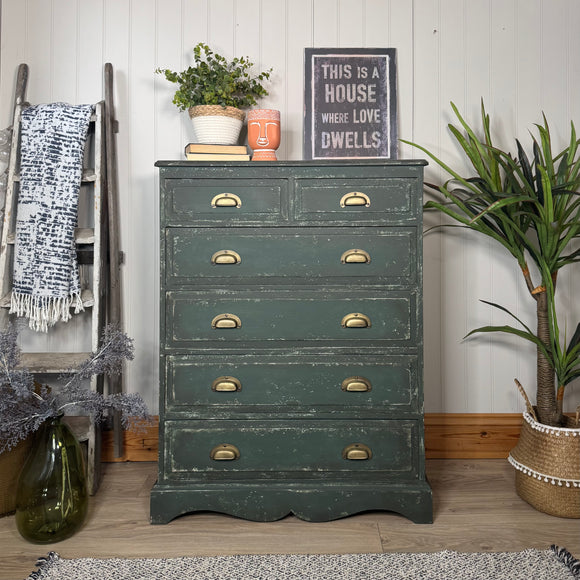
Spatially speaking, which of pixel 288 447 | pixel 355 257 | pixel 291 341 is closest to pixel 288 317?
pixel 291 341

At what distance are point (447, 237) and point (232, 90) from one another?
119 cm

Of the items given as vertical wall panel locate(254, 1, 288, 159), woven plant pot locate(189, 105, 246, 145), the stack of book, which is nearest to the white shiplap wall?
vertical wall panel locate(254, 1, 288, 159)

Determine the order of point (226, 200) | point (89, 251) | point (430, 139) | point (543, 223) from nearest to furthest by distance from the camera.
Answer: point (226, 200)
point (543, 223)
point (89, 251)
point (430, 139)

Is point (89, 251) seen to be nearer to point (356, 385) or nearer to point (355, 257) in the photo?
point (355, 257)

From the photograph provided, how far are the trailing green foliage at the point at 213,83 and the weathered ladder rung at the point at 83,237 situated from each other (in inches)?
26.7

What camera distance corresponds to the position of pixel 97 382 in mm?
2359

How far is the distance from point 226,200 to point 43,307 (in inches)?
39.1

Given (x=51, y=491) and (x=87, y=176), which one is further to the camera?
(x=87, y=176)

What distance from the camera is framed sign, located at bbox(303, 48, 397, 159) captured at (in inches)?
100

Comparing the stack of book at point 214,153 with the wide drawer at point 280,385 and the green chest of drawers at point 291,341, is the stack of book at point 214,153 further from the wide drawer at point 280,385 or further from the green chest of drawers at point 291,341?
the wide drawer at point 280,385

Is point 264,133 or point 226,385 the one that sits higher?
point 264,133

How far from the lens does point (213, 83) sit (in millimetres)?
2338

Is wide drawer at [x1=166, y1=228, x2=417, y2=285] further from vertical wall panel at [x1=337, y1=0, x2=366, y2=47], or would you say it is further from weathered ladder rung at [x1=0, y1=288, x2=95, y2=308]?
vertical wall panel at [x1=337, y1=0, x2=366, y2=47]

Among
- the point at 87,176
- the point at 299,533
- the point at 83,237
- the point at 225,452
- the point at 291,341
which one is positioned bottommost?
the point at 299,533
